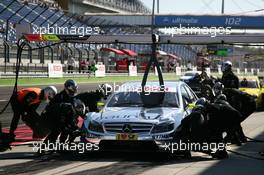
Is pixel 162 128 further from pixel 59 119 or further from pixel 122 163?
pixel 59 119

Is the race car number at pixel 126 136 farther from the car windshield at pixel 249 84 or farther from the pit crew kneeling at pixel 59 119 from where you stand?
the car windshield at pixel 249 84

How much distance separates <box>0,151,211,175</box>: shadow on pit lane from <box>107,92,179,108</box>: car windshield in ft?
3.49

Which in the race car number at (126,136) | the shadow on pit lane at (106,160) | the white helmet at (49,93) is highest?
the white helmet at (49,93)

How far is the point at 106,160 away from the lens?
9281mm

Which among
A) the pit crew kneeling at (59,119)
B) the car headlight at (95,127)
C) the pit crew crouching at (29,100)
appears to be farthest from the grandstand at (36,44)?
the car headlight at (95,127)

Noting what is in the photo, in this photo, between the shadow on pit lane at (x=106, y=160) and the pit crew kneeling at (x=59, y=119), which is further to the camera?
the pit crew kneeling at (x=59, y=119)

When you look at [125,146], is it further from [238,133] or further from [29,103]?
[238,133]

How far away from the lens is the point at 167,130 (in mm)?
9414

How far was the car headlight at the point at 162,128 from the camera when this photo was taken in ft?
30.8

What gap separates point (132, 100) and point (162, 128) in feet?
5.25

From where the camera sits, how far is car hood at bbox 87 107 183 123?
9547mm

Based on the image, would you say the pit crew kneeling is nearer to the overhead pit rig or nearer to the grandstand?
the overhead pit rig

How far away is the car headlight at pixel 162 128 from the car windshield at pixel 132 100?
1057 millimetres

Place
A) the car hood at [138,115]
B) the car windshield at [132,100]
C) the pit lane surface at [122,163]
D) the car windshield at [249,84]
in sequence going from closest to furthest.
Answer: the pit lane surface at [122,163] < the car hood at [138,115] < the car windshield at [132,100] < the car windshield at [249,84]
